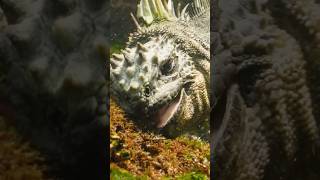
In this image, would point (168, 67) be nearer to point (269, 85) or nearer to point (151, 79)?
point (151, 79)

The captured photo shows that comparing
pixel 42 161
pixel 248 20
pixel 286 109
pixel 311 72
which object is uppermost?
pixel 248 20

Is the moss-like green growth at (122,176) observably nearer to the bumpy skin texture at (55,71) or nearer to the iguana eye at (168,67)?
the bumpy skin texture at (55,71)

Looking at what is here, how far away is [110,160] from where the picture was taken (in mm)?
3119

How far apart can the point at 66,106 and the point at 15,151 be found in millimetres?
409

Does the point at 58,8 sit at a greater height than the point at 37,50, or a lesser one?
greater

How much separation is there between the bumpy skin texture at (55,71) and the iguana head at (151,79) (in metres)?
0.12

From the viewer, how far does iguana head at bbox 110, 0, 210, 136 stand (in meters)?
3.15

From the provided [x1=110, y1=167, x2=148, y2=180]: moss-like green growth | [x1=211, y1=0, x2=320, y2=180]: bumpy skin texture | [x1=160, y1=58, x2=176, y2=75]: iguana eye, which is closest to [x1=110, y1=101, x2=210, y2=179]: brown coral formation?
[x1=110, y1=167, x2=148, y2=180]: moss-like green growth

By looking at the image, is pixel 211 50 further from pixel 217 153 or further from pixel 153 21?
pixel 217 153

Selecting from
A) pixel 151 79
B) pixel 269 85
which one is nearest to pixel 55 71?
pixel 151 79

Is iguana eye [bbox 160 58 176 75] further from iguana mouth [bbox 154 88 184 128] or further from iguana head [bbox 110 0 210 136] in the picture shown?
iguana mouth [bbox 154 88 184 128]

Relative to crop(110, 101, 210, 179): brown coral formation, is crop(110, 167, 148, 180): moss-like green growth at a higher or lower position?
lower

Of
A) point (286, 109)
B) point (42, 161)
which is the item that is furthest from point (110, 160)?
point (286, 109)

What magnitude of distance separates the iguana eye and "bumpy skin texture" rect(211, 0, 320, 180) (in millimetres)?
278
